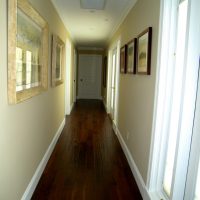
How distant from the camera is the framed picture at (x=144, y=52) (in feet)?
6.92

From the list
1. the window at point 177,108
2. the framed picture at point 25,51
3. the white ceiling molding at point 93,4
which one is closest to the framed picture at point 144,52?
the window at point 177,108

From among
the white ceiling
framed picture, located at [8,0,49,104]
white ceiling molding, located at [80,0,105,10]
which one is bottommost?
framed picture, located at [8,0,49,104]

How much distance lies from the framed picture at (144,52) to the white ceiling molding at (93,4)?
1004mm

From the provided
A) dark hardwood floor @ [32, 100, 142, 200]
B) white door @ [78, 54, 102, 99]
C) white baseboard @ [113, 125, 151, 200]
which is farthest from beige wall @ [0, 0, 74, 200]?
white door @ [78, 54, 102, 99]

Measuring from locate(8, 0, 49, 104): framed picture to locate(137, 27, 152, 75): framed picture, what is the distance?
1.15 metres

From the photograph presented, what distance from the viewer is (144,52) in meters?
2.30

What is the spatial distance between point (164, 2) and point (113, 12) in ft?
6.37

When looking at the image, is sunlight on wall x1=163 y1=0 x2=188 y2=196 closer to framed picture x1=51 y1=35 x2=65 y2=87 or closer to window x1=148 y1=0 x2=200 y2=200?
window x1=148 y1=0 x2=200 y2=200

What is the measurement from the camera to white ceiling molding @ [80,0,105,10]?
9.91 feet

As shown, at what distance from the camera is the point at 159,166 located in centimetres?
198

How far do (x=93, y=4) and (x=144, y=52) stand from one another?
139 cm

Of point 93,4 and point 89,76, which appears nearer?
point 93,4

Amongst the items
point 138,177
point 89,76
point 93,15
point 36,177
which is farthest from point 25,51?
point 89,76

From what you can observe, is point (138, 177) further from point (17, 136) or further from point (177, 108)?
point (17, 136)
